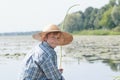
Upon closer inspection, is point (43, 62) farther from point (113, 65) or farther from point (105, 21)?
point (105, 21)

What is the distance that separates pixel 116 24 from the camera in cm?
4025

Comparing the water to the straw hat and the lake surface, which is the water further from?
the straw hat

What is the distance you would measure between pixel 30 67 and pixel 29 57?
7cm

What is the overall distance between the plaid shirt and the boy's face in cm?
3

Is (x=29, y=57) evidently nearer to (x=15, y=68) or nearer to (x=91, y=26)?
(x=15, y=68)

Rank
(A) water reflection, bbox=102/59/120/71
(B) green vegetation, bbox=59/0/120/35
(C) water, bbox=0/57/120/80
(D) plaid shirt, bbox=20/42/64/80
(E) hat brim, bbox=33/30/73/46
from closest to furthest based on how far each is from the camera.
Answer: (D) plaid shirt, bbox=20/42/64/80 → (E) hat brim, bbox=33/30/73/46 → (C) water, bbox=0/57/120/80 → (A) water reflection, bbox=102/59/120/71 → (B) green vegetation, bbox=59/0/120/35

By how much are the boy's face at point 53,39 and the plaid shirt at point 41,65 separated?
0.10 ft

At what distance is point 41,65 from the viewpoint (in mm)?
3480

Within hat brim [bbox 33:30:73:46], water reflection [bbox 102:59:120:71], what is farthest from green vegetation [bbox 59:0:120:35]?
hat brim [bbox 33:30:73:46]

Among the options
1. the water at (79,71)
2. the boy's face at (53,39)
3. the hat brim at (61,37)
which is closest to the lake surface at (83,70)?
the water at (79,71)

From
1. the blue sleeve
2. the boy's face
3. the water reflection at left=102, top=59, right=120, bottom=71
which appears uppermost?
the boy's face

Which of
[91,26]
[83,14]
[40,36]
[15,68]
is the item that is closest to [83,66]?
[15,68]

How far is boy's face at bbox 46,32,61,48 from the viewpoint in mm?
3538

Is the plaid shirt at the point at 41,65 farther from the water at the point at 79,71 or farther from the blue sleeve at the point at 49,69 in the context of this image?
the water at the point at 79,71
